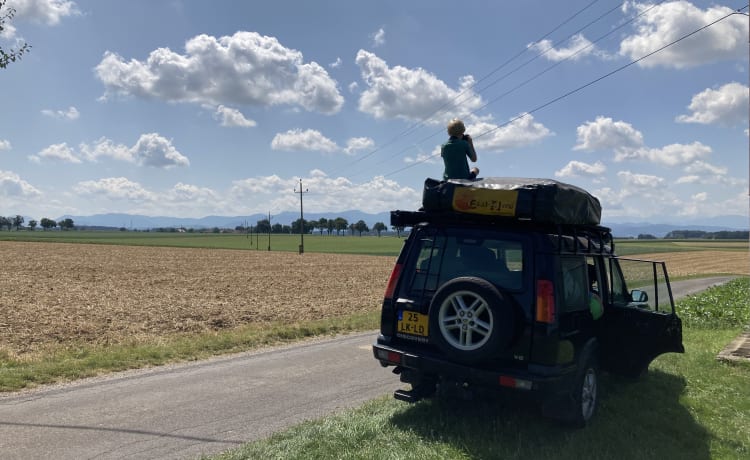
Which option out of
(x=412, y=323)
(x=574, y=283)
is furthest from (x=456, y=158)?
(x=412, y=323)

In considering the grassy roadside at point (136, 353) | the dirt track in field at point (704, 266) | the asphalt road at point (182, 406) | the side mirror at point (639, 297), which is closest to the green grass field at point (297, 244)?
the dirt track in field at point (704, 266)

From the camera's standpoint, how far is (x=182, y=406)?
18.8ft

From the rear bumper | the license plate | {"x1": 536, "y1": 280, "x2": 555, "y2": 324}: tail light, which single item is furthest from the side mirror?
the license plate

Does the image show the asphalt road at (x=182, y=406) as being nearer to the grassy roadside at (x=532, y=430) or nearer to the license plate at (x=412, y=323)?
the grassy roadside at (x=532, y=430)

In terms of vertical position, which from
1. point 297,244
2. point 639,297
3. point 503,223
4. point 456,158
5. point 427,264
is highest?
point 456,158

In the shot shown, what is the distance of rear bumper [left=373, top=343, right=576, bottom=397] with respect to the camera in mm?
4193

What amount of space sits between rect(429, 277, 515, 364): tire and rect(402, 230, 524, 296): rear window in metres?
0.29

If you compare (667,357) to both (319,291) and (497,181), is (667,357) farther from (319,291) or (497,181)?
(319,291)

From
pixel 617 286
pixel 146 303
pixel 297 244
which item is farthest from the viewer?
pixel 297 244

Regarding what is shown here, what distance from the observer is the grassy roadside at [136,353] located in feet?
23.2

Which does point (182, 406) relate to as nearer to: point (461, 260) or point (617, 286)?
point (461, 260)

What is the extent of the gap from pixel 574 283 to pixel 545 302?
74cm

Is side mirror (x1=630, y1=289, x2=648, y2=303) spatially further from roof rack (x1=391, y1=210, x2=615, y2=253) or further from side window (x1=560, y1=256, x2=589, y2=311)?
side window (x1=560, y1=256, x2=589, y2=311)

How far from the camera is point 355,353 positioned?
8812 mm
